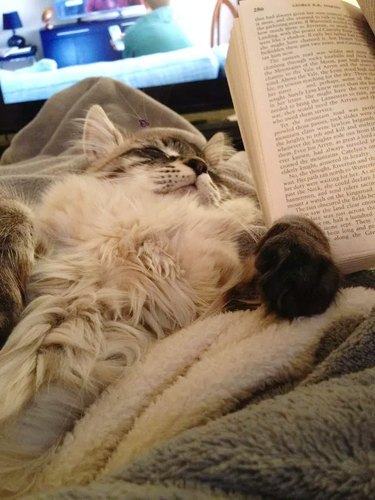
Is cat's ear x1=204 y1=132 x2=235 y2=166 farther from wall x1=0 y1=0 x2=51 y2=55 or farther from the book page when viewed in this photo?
wall x1=0 y1=0 x2=51 y2=55

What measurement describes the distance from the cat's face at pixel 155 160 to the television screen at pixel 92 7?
1.68 meters

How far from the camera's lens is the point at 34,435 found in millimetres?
601

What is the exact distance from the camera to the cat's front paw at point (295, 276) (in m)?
0.62

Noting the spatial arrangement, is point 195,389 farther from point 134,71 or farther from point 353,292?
point 134,71

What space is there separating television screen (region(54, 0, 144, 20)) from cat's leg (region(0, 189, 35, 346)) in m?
2.31

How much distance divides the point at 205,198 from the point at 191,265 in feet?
0.99

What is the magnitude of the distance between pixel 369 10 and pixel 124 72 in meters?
2.18

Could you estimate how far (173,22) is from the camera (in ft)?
9.50

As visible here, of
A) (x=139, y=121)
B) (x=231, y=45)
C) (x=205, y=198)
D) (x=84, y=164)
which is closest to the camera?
(x=231, y=45)

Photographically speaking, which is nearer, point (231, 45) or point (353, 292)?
point (353, 292)

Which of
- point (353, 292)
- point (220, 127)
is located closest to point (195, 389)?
point (353, 292)

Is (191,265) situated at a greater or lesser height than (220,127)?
greater

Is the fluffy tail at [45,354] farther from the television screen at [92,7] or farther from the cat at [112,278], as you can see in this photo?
the television screen at [92,7]

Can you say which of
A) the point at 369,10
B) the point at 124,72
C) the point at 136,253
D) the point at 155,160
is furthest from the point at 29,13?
the point at 136,253
